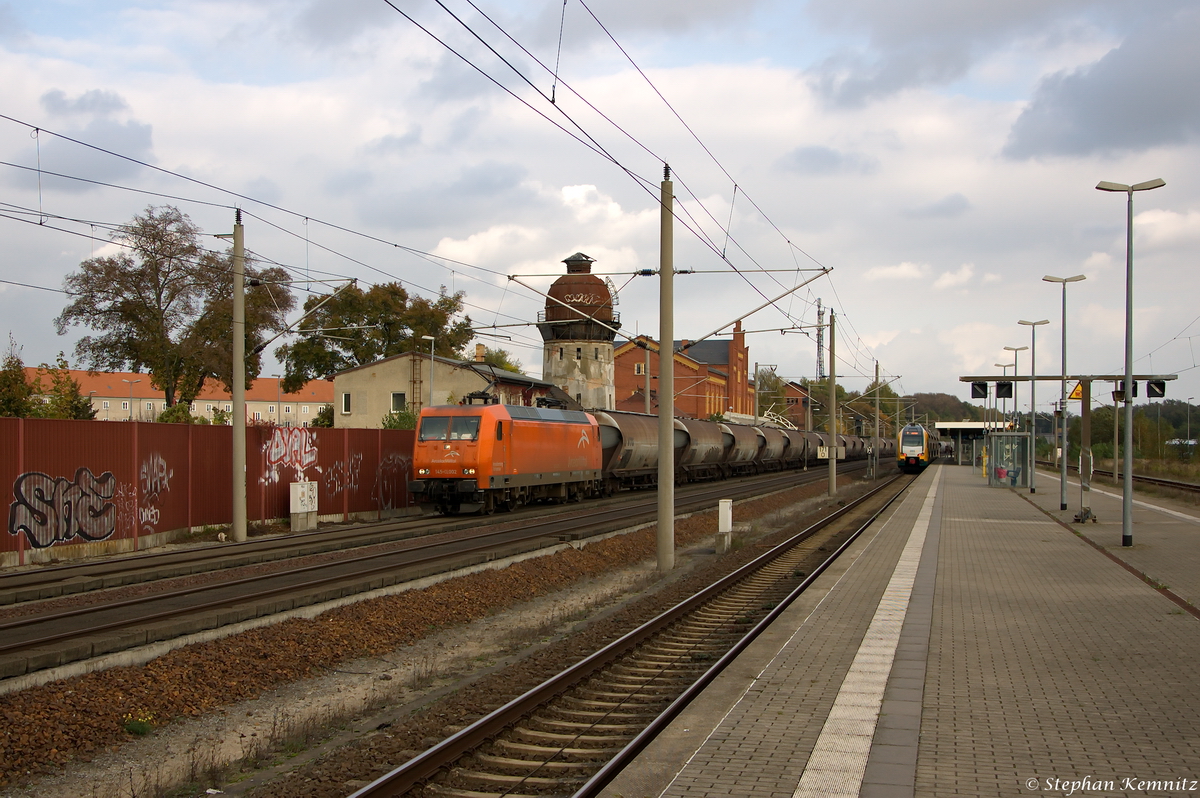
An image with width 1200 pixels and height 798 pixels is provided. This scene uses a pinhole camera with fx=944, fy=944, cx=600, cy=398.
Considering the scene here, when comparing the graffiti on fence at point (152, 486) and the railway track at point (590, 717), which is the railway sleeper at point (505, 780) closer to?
the railway track at point (590, 717)

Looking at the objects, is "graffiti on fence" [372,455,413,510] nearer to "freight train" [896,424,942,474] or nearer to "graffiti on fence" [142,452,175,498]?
"graffiti on fence" [142,452,175,498]

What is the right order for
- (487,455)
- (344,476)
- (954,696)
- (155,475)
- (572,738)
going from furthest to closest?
(344,476)
(487,455)
(155,475)
(954,696)
(572,738)

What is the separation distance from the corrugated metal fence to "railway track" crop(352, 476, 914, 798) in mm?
11980

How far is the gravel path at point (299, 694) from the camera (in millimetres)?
6773

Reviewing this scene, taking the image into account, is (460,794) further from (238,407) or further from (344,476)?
(344,476)

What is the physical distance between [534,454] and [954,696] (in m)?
21.0

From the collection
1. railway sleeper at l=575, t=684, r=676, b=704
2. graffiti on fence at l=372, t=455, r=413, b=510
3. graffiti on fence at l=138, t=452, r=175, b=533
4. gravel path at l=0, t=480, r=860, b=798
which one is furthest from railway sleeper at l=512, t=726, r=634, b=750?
graffiti on fence at l=372, t=455, r=413, b=510

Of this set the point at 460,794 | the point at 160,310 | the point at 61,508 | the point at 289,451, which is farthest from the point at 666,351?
the point at 160,310

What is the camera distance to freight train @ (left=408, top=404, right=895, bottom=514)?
25.3 metres

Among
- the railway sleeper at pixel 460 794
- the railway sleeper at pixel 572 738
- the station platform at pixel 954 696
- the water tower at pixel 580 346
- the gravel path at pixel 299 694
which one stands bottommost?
the gravel path at pixel 299 694

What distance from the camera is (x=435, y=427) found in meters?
25.8

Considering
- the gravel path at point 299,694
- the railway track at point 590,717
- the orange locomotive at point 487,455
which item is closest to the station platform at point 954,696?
the railway track at point 590,717

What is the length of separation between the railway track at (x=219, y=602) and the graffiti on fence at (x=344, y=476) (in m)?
6.60

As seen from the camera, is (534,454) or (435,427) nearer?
(435,427)
